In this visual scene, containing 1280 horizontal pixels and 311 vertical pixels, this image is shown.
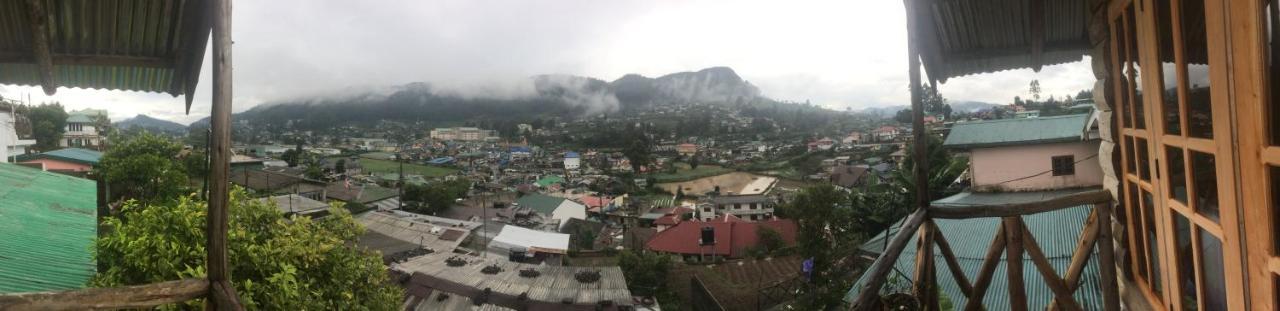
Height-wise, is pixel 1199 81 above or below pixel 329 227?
above

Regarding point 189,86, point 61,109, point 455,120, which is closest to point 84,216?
point 189,86

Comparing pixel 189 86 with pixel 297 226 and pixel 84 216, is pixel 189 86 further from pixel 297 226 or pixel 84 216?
pixel 84 216

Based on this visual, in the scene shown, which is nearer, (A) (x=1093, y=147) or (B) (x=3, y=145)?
(A) (x=1093, y=147)

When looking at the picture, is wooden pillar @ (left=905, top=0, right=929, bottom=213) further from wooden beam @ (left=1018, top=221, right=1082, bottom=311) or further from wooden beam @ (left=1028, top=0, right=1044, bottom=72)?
wooden beam @ (left=1028, top=0, right=1044, bottom=72)

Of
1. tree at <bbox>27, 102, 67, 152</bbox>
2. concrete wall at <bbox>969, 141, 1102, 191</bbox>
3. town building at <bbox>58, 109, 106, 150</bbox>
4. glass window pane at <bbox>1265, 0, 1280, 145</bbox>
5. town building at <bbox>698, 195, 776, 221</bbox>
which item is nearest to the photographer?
glass window pane at <bbox>1265, 0, 1280, 145</bbox>

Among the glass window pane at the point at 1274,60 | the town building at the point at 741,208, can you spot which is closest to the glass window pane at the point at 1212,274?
the glass window pane at the point at 1274,60

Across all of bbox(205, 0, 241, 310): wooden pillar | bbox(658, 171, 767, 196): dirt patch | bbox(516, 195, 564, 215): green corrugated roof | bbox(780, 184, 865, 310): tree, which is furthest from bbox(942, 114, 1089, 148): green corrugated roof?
bbox(658, 171, 767, 196): dirt patch

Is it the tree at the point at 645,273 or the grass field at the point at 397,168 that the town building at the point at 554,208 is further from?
the grass field at the point at 397,168
